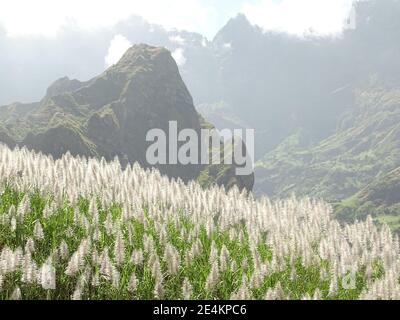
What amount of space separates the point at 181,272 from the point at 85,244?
8.37 ft

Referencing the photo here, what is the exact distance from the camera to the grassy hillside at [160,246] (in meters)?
9.58

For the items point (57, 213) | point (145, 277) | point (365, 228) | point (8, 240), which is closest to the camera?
point (145, 277)

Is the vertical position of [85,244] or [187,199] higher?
[187,199]

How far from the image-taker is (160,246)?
495 inches

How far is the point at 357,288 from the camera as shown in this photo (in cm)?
1214

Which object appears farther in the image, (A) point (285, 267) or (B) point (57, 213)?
(B) point (57, 213)

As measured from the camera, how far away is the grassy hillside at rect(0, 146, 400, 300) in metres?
9.58

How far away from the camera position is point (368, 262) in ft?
43.8

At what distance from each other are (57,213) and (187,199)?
5967 mm
